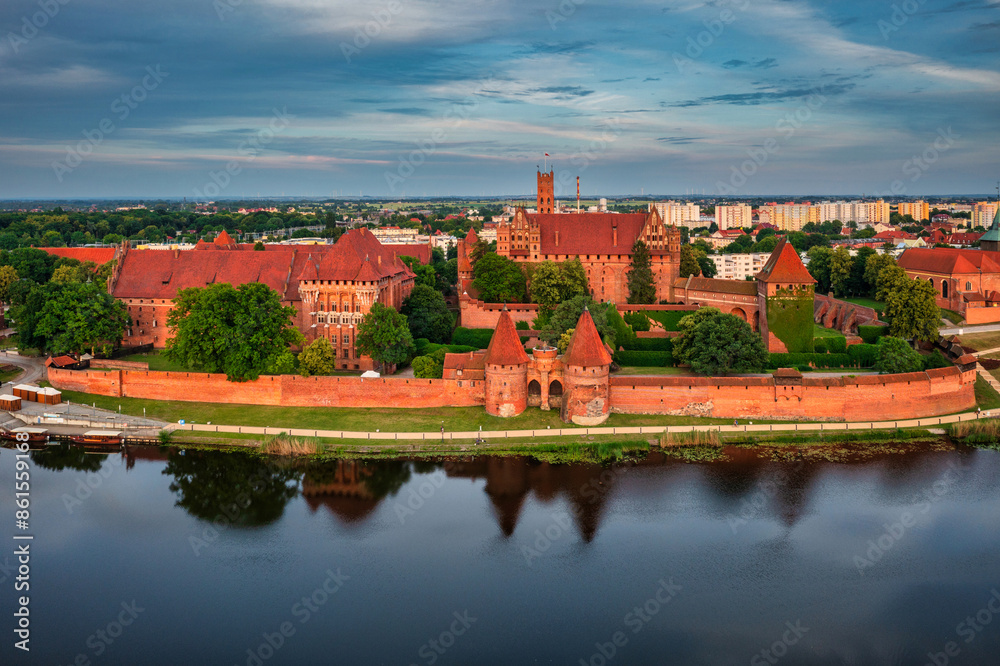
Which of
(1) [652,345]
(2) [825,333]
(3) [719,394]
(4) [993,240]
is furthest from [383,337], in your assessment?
(4) [993,240]

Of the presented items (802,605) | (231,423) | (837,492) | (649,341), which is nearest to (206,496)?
(231,423)

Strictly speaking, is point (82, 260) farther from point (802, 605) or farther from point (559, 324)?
point (802, 605)

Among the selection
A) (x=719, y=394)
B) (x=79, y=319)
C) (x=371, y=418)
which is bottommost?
(x=371, y=418)

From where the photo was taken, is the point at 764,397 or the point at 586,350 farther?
the point at 764,397

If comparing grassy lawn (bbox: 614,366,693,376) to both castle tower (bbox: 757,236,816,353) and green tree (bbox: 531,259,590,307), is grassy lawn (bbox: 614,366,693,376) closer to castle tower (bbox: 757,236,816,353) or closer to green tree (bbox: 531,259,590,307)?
castle tower (bbox: 757,236,816,353)

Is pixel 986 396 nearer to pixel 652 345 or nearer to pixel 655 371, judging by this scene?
pixel 655 371

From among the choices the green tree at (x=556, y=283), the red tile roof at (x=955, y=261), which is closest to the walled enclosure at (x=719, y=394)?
the green tree at (x=556, y=283)
